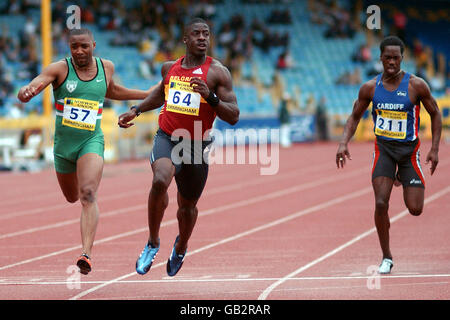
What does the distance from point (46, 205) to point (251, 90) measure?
1911 centimetres

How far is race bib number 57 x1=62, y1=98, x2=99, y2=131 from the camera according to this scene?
25.2ft

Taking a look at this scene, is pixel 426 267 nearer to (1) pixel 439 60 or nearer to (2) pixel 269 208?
(2) pixel 269 208

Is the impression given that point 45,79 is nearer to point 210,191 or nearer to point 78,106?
point 78,106

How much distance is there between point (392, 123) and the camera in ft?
26.0

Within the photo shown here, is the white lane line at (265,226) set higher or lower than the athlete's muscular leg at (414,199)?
lower

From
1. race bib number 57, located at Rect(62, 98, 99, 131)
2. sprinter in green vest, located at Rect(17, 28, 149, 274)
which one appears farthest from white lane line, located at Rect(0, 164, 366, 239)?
race bib number 57, located at Rect(62, 98, 99, 131)

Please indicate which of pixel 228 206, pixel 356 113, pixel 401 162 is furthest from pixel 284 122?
pixel 401 162

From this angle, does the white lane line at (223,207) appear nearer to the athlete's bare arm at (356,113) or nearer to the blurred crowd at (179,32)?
the athlete's bare arm at (356,113)

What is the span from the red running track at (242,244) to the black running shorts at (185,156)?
0.85 m

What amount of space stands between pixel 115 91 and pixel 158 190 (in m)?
1.42

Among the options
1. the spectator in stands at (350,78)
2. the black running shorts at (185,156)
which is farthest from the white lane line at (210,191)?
the spectator in stands at (350,78)

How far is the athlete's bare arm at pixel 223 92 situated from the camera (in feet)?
23.0

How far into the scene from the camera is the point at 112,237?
36.0 feet
